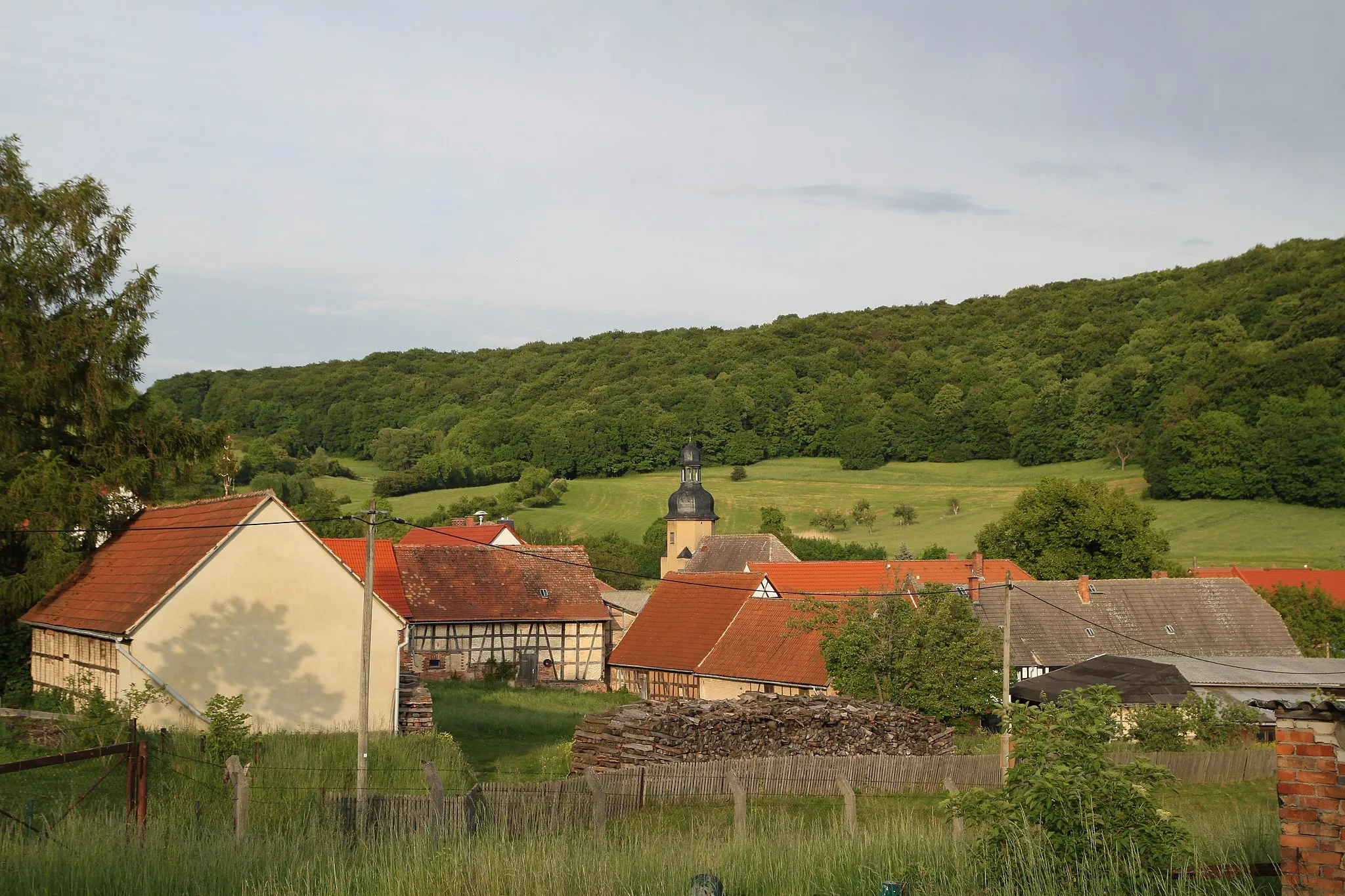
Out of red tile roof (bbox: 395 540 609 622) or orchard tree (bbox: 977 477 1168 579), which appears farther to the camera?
orchard tree (bbox: 977 477 1168 579)

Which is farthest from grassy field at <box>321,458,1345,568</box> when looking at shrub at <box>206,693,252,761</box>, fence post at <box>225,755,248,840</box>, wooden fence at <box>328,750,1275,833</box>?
fence post at <box>225,755,248,840</box>

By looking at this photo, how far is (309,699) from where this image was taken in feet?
75.2

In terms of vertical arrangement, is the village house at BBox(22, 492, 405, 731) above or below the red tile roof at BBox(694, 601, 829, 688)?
above

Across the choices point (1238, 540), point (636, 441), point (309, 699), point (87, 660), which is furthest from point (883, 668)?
point (636, 441)

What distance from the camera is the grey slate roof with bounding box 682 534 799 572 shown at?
66875 mm

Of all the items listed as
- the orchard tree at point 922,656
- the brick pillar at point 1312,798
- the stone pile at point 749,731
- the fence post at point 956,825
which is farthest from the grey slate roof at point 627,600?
the brick pillar at point 1312,798

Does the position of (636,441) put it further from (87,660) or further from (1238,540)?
(87,660)

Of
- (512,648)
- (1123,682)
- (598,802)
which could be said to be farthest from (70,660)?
(1123,682)

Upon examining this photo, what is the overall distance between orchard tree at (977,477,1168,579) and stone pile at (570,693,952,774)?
3613 cm

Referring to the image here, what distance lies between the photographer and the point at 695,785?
17.3 meters

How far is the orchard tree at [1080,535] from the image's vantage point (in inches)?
2356

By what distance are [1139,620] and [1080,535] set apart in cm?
1570

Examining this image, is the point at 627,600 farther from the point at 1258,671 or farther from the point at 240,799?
the point at 240,799

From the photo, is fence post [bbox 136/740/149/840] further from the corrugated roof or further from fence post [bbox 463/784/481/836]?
the corrugated roof
